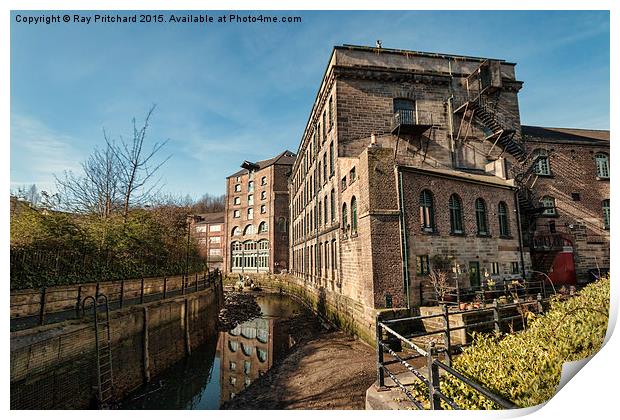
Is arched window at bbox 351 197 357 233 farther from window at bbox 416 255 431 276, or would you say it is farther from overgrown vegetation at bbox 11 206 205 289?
overgrown vegetation at bbox 11 206 205 289

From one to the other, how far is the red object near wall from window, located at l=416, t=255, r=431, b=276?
9.08 meters

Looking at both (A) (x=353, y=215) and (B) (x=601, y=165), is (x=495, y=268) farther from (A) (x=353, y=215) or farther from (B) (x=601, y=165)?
(B) (x=601, y=165)

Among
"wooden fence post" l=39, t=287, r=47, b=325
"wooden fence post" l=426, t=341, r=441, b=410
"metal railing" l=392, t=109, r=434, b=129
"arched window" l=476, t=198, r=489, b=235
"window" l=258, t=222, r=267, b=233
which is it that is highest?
"metal railing" l=392, t=109, r=434, b=129

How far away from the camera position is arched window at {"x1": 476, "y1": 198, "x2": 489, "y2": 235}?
15.2 metres

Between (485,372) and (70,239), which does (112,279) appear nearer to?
(70,239)

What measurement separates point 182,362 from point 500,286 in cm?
1456

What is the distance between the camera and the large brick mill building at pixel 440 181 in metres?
12.9

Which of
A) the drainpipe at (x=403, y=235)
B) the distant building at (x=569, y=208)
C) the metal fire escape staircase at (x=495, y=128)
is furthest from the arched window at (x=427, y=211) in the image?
the distant building at (x=569, y=208)

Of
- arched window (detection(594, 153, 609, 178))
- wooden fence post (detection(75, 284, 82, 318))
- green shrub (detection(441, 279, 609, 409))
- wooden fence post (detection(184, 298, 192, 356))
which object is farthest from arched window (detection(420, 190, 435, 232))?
arched window (detection(594, 153, 609, 178))

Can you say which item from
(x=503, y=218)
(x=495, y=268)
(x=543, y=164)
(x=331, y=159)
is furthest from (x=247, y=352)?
(x=543, y=164)

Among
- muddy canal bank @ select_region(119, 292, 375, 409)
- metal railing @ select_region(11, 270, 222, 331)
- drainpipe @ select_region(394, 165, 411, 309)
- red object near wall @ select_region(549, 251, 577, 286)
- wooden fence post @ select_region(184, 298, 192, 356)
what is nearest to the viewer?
metal railing @ select_region(11, 270, 222, 331)

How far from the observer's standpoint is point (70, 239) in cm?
943

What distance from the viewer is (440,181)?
14258 millimetres
